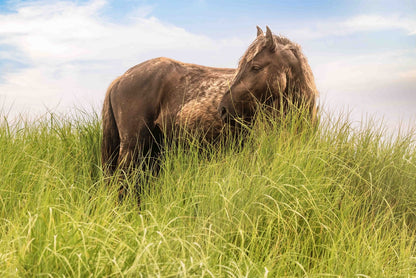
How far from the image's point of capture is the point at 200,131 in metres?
4.96

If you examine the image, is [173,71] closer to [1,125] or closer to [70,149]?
[70,149]

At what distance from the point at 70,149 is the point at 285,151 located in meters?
3.60

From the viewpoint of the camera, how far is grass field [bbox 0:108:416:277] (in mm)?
2332

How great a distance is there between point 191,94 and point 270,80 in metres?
1.21

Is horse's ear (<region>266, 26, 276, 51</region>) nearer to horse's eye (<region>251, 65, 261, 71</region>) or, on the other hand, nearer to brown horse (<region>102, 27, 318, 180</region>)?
brown horse (<region>102, 27, 318, 180</region>)

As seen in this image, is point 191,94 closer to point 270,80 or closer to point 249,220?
point 270,80

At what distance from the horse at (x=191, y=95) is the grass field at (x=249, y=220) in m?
0.44

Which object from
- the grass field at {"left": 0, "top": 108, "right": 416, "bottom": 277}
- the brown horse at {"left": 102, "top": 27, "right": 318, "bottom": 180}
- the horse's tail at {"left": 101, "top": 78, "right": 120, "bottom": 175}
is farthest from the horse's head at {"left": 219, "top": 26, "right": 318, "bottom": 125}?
the horse's tail at {"left": 101, "top": 78, "right": 120, "bottom": 175}

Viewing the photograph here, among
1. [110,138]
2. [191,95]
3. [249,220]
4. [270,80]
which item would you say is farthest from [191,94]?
[249,220]

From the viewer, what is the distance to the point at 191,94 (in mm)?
5266

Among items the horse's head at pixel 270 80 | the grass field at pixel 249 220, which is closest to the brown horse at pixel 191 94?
the horse's head at pixel 270 80

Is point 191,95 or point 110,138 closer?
point 191,95

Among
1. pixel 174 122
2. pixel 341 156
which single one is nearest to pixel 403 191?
pixel 341 156

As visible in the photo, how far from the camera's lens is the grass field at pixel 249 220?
2.33 meters
